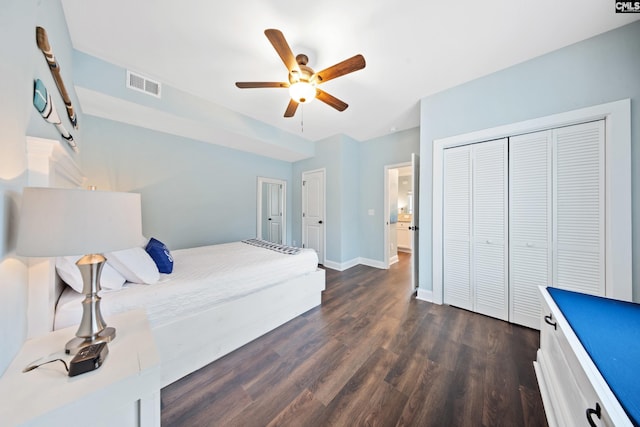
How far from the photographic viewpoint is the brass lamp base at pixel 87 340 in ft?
2.73

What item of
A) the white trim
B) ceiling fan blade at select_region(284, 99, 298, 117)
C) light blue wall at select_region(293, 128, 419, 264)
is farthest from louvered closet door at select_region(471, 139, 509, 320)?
ceiling fan blade at select_region(284, 99, 298, 117)

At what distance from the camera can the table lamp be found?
680 mm

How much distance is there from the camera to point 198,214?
11.0 feet

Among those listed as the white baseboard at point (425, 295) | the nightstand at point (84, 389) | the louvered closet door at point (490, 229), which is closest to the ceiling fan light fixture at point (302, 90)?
the louvered closet door at point (490, 229)

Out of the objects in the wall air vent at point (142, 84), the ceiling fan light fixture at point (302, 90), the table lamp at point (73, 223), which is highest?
the wall air vent at point (142, 84)

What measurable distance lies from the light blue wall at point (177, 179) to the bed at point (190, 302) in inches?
39.3

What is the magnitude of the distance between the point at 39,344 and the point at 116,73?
8.12ft

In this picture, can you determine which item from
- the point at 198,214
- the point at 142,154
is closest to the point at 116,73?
the point at 142,154

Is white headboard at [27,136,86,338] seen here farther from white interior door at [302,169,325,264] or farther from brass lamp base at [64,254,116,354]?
white interior door at [302,169,325,264]

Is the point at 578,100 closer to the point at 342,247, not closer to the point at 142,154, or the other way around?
the point at 342,247

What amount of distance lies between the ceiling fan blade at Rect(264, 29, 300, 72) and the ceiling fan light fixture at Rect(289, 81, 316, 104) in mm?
118

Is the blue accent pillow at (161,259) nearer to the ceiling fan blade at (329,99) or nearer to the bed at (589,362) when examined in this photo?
the ceiling fan blade at (329,99)

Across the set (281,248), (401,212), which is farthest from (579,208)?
(401,212)

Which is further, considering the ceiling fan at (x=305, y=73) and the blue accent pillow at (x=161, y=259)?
the blue accent pillow at (x=161, y=259)
